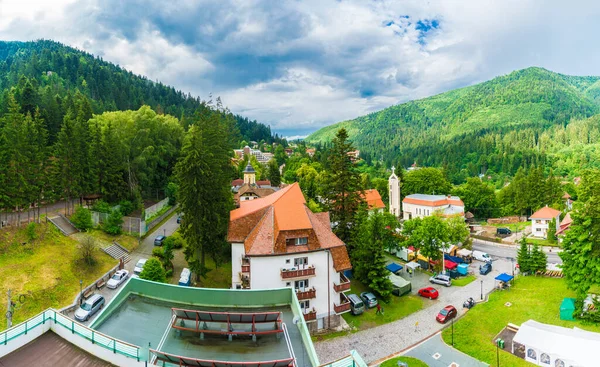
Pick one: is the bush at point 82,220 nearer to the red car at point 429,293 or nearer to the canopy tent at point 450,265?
the red car at point 429,293

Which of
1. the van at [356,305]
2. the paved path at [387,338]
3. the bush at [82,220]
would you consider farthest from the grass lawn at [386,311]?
the bush at [82,220]

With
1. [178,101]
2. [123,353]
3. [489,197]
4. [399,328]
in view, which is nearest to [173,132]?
[399,328]

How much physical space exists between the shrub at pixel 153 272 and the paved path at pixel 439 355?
66.0ft

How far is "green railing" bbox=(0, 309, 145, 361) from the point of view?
10.1 m

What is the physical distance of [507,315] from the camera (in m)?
29.8

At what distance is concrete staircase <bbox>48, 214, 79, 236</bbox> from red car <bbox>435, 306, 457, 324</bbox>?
36.9 meters

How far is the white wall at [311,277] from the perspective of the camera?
2591 cm

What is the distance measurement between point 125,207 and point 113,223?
16.1ft

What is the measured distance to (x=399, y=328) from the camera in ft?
91.8

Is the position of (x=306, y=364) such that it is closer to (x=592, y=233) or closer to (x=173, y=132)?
(x=592, y=233)

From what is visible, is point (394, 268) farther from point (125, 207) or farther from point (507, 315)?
point (125, 207)

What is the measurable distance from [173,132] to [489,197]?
75.0m

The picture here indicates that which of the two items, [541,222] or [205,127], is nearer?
[205,127]

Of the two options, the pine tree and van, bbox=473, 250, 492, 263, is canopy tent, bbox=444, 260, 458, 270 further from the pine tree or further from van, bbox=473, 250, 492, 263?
the pine tree
